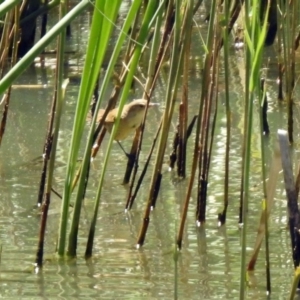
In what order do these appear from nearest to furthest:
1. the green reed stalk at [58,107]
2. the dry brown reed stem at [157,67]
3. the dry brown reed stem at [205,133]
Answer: the green reed stalk at [58,107], the dry brown reed stem at [205,133], the dry brown reed stem at [157,67]

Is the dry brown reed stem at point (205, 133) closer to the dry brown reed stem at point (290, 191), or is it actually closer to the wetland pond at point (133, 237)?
the wetland pond at point (133, 237)

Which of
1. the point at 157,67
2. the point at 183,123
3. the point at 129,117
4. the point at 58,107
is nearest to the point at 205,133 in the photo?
the point at 157,67

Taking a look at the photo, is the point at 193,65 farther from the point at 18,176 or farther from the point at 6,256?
the point at 6,256

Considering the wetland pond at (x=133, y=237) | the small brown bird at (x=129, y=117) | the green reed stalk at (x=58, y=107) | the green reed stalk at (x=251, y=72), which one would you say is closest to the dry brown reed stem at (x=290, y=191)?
the green reed stalk at (x=251, y=72)

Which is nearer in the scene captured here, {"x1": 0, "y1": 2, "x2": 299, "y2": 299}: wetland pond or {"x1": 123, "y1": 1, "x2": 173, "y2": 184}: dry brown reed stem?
{"x1": 0, "y1": 2, "x2": 299, "y2": 299}: wetland pond

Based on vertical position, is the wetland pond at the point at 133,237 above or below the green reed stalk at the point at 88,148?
below

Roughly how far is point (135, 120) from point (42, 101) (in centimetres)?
155

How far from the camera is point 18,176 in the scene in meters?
3.98

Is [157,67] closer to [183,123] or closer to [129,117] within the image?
[183,123]

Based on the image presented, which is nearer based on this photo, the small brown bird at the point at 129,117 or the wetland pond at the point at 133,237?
the wetland pond at the point at 133,237

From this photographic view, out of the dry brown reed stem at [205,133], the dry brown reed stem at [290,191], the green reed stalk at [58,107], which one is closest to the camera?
the dry brown reed stem at [290,191]

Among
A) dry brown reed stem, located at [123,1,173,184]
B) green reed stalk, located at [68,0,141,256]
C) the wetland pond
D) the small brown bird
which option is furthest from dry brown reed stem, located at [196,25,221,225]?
the small brown bird

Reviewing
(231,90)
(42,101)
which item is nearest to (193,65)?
(231,90)

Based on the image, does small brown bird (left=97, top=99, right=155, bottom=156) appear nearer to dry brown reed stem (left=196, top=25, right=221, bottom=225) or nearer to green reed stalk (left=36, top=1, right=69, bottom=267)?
dry brown reed stem (left=196, top=25, right=221, bottom=225)
